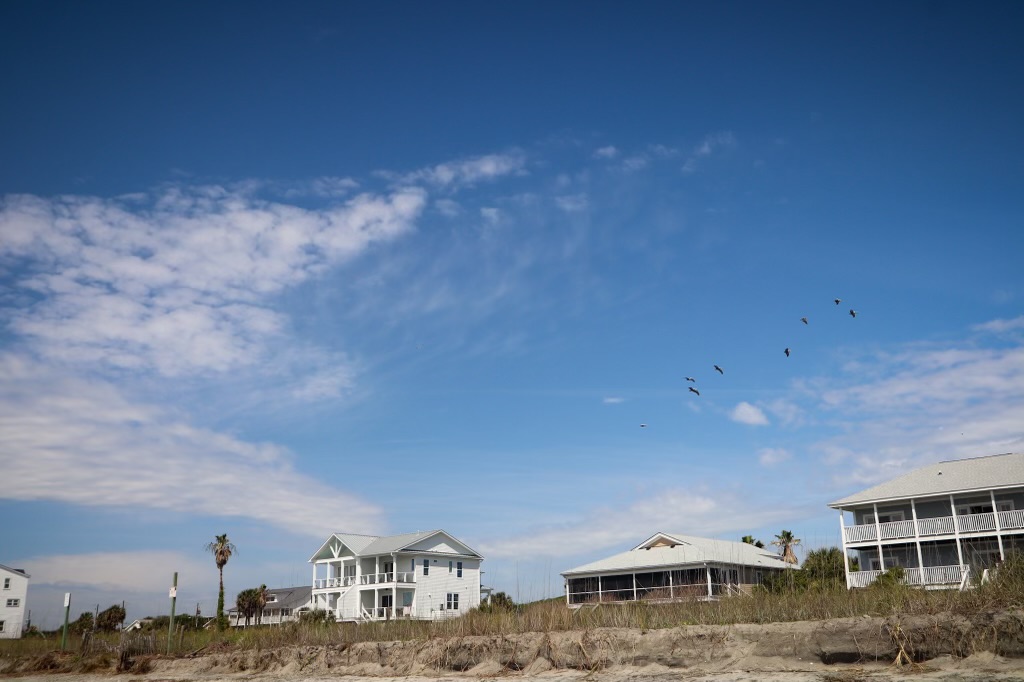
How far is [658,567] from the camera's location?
144 ft

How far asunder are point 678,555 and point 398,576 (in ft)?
68.0

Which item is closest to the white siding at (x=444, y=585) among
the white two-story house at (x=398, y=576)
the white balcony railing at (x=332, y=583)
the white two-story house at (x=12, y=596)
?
the white two-story house at (x=398, y=576)

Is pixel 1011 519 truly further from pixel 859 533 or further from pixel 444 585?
pixel 444 585

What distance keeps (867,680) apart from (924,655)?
1.66 m

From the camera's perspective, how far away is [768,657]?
1321cm

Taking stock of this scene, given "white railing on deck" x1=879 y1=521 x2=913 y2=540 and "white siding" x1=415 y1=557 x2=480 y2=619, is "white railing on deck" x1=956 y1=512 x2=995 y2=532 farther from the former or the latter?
"white siding" x1=415 y1=557 x2=480 y2=619

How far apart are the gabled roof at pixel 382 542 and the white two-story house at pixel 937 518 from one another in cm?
2825

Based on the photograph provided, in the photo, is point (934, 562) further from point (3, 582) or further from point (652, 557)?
point (3, 582)

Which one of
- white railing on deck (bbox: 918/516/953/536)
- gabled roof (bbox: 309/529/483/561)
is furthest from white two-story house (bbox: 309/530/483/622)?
white railing on deck (bbox: 918/516/953/536)

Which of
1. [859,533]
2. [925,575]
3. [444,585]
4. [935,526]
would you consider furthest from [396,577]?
[935,526]

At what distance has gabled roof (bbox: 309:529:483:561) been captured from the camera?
5641 centimetres

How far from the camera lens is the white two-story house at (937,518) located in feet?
117

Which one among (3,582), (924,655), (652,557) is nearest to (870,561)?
(652,557)

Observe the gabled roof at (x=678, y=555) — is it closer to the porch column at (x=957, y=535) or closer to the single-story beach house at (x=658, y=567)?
the single-story beach house at (x=658, y=567)
